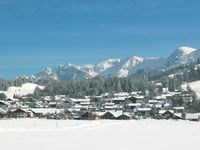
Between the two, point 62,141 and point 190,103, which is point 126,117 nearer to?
point 190,103

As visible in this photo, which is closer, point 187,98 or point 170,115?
point 170,115

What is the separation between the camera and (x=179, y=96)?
198 m

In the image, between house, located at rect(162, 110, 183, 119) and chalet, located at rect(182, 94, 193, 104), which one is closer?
house, located at rect(162, 110, 183, 119)

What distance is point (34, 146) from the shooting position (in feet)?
121

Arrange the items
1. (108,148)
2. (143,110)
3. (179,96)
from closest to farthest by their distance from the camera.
Result: (108,148) → (143,110) → (179,96)

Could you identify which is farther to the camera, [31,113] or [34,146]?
[31,113]

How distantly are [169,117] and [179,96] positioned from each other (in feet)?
223

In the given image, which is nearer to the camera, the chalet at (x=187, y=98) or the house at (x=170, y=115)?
the house at (x=170, y=115)

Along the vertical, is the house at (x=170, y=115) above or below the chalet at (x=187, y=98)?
below

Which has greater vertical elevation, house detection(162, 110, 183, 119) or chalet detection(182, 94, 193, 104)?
chalet detection(182, 94, 193, 104)

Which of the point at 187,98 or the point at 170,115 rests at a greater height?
the point at 187,98

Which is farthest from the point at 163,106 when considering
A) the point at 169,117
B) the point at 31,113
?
the point at 31,113

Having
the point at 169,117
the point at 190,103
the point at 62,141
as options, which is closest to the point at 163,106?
the point at 190,103

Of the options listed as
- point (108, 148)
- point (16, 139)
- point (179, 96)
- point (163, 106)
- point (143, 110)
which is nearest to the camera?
point (108, 148)
